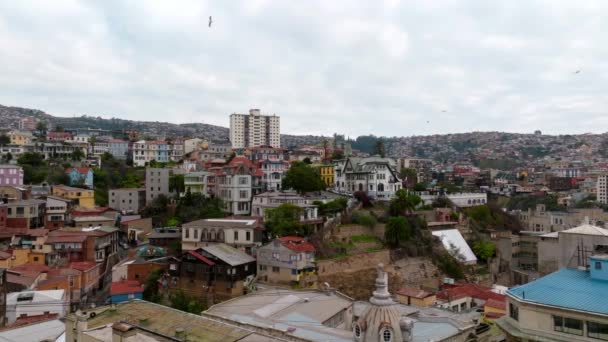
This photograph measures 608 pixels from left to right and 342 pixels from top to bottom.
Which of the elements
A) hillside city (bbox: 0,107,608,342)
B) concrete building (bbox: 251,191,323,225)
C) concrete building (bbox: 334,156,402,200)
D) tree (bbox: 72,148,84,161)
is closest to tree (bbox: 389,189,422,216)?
hillside city (bbox: 0,107,608,342)

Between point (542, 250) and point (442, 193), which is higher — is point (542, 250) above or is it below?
below

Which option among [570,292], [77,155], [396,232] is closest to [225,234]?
[396,232]

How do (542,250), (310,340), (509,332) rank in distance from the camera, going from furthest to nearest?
(542,250) < (310,340) < (509,332)

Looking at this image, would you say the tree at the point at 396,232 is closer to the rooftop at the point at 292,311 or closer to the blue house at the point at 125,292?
the rooftop at the point at 292,311

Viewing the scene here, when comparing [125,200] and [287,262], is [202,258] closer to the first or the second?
[287,262]

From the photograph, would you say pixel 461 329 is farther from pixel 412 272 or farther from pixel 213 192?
pixel 213 192

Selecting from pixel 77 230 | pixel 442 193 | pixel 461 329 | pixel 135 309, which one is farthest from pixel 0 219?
pixel 442 193
